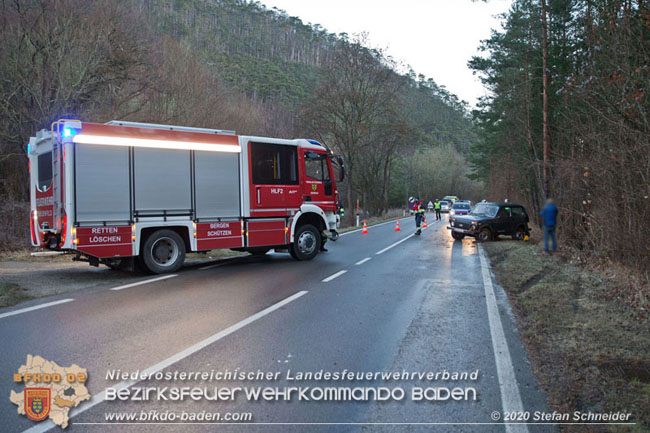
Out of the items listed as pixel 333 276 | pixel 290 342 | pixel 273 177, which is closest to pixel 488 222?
pixel 273 177

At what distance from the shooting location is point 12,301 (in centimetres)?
766

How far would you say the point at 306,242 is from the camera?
13727mm

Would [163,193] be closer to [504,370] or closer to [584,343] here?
[504,370]

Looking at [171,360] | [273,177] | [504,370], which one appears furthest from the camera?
[273,177]

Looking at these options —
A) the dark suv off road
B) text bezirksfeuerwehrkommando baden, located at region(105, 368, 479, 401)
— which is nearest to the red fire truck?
text bezirksfeuerwehrkommando baden, located at region(105, 368, 479, 401)

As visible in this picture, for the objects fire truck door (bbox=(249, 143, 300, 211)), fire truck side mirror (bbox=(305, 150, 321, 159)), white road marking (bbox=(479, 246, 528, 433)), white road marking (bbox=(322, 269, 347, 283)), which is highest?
fire truck side mirror (bbox=(305, 150, 321, 159))

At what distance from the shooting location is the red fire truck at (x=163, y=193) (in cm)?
970

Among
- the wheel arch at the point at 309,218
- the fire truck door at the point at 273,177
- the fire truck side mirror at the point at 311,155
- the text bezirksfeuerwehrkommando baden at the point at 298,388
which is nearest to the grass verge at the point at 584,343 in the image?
the text bezirksfeuerwehrkommando baden at the point at 298,388

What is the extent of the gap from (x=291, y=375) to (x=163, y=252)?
7.31m

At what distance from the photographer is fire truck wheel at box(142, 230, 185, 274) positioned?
10570 mm

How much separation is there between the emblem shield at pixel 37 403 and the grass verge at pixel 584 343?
407 centimetres

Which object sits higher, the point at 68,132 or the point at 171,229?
the point at 68,132

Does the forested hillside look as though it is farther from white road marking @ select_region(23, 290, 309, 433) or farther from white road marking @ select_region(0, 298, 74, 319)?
white road marking @ select_region(0, 298, 74, 319)

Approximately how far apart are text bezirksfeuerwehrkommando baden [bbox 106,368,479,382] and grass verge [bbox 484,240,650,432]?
884mm
